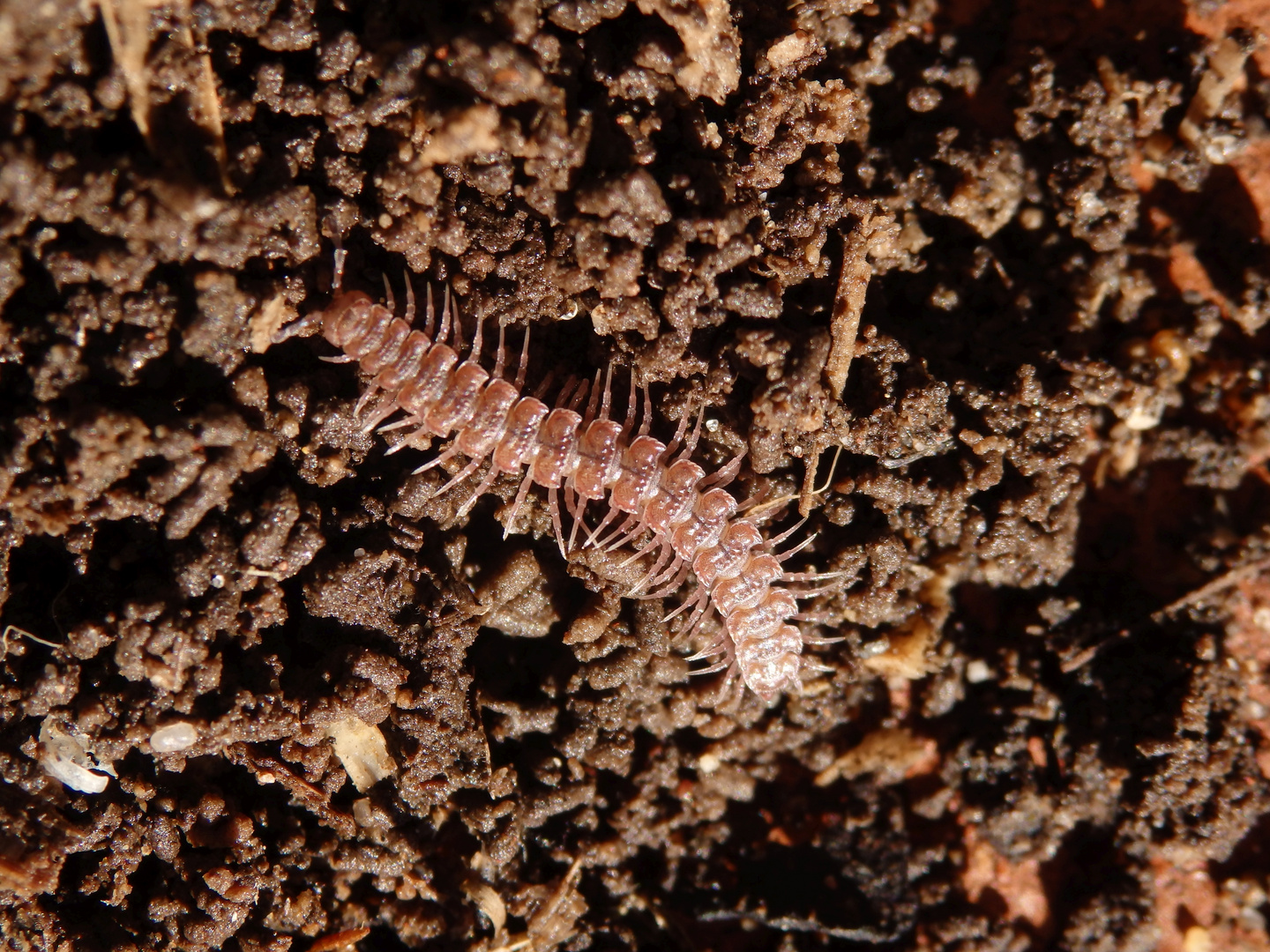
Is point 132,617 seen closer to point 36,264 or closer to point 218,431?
point 218,431

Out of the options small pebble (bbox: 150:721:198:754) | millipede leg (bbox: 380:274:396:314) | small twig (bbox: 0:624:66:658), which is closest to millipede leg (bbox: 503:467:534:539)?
millipede leg (bbox: 380:274:396:314)

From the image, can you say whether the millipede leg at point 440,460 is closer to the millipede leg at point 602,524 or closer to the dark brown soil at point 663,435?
the dark brown soil at point 663,435

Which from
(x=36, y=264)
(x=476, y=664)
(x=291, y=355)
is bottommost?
(x=476, y=664)

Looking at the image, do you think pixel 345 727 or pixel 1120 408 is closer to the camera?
pixel 345 727

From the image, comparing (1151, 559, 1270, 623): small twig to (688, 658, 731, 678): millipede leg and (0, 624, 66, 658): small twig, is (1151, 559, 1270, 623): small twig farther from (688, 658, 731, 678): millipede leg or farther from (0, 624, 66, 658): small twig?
(0, 624, 66, 658): small twig

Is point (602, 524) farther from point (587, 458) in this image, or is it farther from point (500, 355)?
point (500, 355)

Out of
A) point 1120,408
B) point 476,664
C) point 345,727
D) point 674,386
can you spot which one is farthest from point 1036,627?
point 345,727
